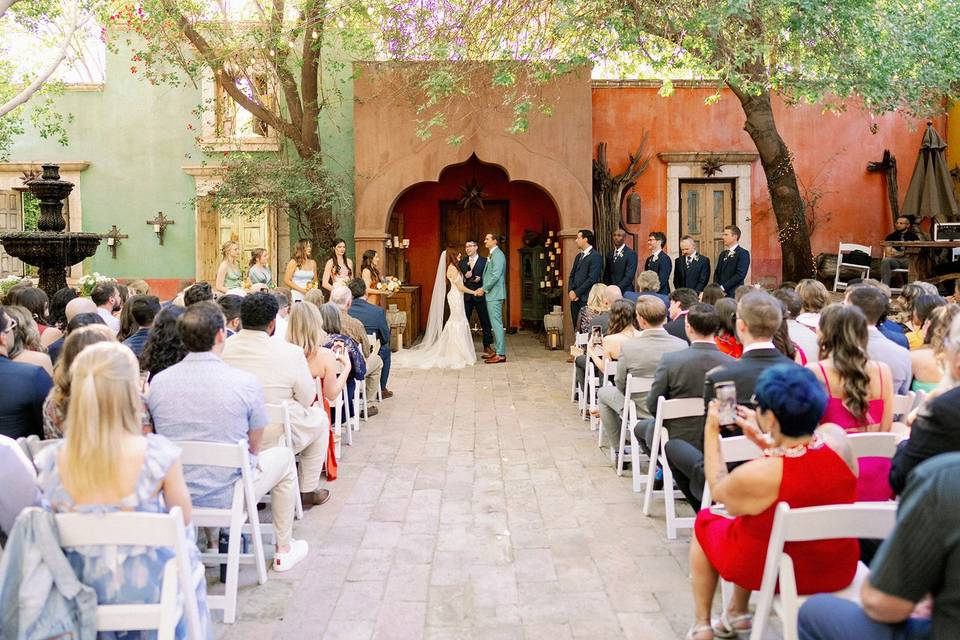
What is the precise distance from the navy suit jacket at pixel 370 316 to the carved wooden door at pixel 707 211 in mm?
7143

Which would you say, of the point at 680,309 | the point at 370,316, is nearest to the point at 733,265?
the point at 680,309

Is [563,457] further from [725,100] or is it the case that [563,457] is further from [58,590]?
[725,100]

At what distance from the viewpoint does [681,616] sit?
143 inches

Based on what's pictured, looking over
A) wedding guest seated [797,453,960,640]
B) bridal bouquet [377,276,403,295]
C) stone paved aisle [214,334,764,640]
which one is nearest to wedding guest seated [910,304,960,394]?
stone paved aisle [214,334,764,640]

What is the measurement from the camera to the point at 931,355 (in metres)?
4.61

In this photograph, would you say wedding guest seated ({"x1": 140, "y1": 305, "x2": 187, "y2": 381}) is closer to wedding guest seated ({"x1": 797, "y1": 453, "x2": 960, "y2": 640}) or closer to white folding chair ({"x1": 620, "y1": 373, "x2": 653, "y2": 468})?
white folding chair ({"x1": 620, "y1": 373, "x2": 653, "y2": 468})

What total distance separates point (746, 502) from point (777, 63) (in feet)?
26.9

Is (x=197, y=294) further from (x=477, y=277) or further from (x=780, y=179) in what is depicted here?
(x=780, y=179)

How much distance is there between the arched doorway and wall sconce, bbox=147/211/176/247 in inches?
159

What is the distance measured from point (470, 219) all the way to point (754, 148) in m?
5.15

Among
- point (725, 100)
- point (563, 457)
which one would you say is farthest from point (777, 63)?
point (563, 457)

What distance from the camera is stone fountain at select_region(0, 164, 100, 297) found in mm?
9453

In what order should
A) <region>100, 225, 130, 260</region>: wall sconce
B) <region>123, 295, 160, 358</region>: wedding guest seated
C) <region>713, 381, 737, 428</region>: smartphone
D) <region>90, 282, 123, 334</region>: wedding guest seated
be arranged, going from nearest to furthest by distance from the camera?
<region>713, 381, 737, 428</region>: smartphone < <region>123, 295, 160, 358</region>: wedding guest seated < <region>90, 282, 123, 334</region>: wedding guest seated < <region>100, 225, 130, 260</region>: wall sconce

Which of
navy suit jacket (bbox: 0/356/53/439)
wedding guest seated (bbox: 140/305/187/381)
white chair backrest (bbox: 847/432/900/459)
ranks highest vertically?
wedding guest seated (bbox: 140/305/187/381)
